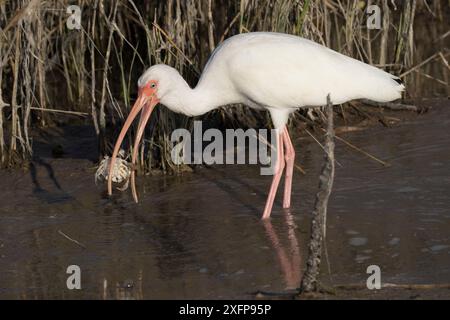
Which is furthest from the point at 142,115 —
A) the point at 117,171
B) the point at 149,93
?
the point at 117,171

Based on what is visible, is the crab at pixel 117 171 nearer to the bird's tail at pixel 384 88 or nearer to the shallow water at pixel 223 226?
the shallow water at pixel 223 226

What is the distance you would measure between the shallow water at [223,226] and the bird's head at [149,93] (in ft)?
1.68

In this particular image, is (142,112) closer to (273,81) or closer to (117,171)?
(117,171)

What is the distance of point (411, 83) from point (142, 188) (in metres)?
3.62

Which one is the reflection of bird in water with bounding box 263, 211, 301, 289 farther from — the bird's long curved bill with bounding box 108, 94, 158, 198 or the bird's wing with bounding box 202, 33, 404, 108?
the bird's long curved bill with bounding box 108, 94, 158, 198

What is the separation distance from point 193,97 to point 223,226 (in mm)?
1138

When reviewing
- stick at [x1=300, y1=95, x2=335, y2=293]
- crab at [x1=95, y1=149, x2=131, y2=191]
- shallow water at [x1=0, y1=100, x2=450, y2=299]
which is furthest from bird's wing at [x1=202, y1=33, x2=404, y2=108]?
stick at [x1=300, y1=95, x2=335, y2=293]

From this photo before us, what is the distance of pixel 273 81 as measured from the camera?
7.96 metres

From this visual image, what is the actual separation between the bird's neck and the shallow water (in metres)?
0.73

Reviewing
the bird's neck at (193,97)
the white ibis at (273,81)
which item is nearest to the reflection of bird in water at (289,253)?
the white ibis at (273,81)

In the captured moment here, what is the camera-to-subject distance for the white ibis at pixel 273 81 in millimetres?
7949

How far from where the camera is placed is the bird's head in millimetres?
8086
